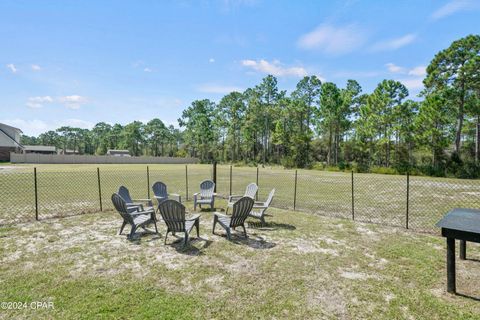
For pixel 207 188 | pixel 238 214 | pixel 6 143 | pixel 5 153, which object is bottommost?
pixel 238 214

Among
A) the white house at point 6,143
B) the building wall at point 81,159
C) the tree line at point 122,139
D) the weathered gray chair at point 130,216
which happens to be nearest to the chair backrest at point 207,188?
the weathered gray chair at point 130,216

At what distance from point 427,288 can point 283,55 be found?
74.5ft

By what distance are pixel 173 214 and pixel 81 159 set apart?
52.5m

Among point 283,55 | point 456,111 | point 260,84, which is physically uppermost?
point 260,84

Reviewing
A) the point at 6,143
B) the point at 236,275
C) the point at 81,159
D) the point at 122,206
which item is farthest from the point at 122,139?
the point at 236,275

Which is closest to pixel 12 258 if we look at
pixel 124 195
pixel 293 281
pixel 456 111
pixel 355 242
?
pixel 124 195

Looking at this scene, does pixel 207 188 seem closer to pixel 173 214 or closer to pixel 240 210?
pixel 240 210

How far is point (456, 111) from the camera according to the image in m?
26.9

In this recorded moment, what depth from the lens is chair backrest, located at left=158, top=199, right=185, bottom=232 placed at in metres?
4.66

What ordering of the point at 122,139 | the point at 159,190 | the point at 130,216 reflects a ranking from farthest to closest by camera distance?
the point at 122,139
the point at 159,190
the point at 130,216

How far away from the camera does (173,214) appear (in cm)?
482

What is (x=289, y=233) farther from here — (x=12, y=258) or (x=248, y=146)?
(x=248, y=146)

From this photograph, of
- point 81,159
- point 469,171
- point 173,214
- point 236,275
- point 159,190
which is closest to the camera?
point 236,275

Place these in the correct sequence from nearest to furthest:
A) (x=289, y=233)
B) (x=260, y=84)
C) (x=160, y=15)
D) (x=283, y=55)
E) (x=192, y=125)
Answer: (x=289, y=233)
(x=160, y=15)
(x=283, y=55)
(x=260, y=84)
(x=192, y=125)
